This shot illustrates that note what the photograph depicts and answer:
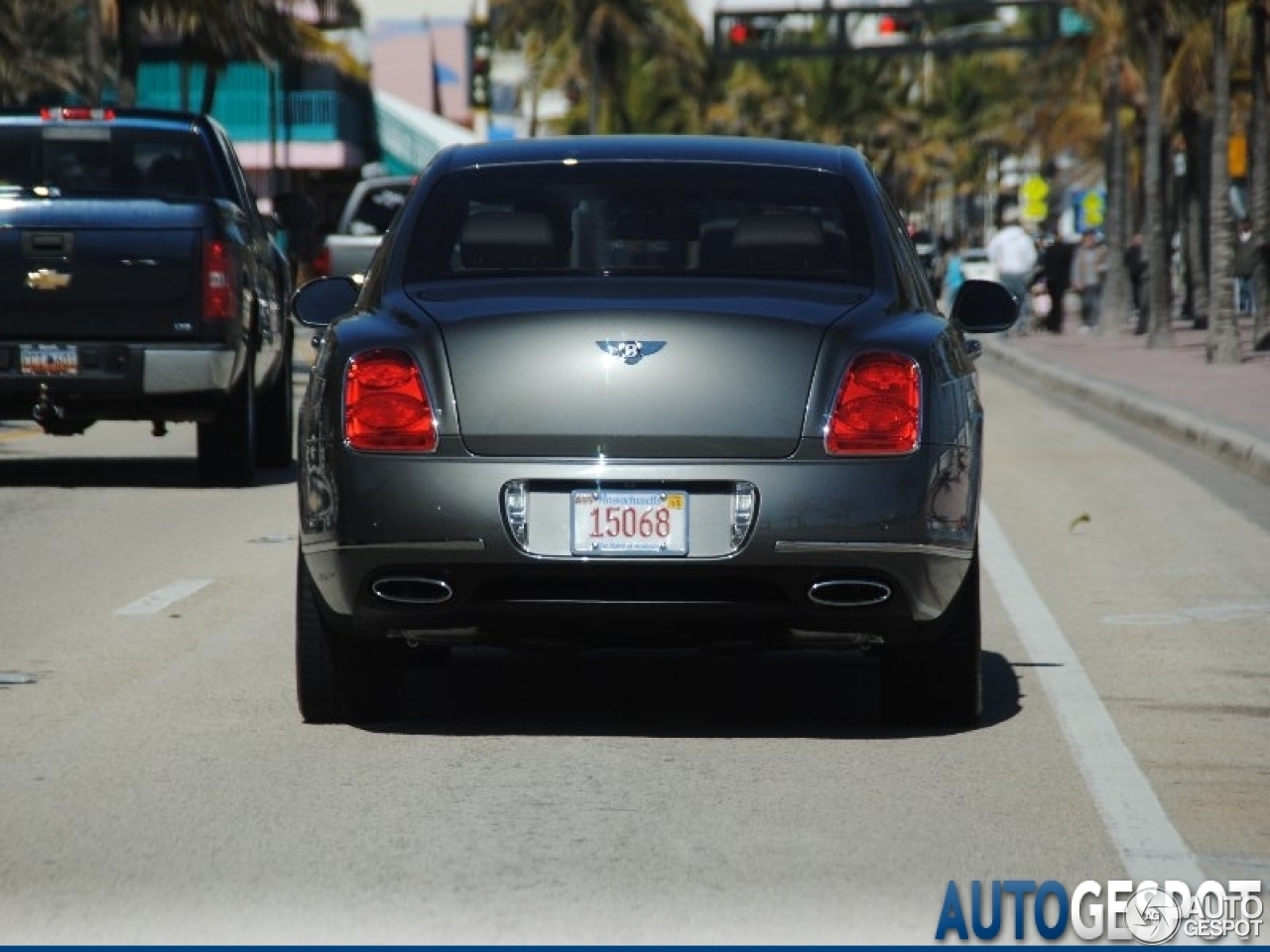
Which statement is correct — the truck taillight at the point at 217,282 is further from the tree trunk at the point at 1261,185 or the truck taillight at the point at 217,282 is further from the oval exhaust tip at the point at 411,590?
the tree trunk at the point at 1261,185

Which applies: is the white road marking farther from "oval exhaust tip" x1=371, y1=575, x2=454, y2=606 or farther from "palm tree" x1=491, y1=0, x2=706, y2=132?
"palm tree" x1=491, y1=0, x2=706, y2=132

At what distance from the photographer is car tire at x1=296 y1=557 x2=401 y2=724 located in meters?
7.98

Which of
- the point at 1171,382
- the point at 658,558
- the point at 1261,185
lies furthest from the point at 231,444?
the point at 1261,185

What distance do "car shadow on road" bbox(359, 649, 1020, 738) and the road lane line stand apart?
0.56ft

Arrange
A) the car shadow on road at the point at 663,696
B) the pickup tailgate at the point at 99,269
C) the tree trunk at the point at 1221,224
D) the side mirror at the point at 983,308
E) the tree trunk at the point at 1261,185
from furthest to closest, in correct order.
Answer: the tree trunk at the point at 1261,185
the tree trunk at the point at 1221,224
the pickup tailgate at the point at 99,269
the side mirror at the point at 983,308
the car shadow on road at the point at 663,696

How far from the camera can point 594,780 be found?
7.34 m

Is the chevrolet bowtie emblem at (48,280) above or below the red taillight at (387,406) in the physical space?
below

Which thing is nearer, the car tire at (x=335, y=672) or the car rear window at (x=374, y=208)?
the car tire at (x=335, y=672)

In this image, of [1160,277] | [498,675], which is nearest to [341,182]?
[1160,277]

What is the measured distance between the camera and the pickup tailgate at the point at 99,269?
1513 cm

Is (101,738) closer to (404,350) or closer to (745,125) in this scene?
(404,350)

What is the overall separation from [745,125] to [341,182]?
2615 cm

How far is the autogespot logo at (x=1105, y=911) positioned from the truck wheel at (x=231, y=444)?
10.5 meters

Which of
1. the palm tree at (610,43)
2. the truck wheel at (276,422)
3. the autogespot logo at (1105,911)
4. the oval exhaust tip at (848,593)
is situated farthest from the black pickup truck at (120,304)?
the palm tree at (610,43)
